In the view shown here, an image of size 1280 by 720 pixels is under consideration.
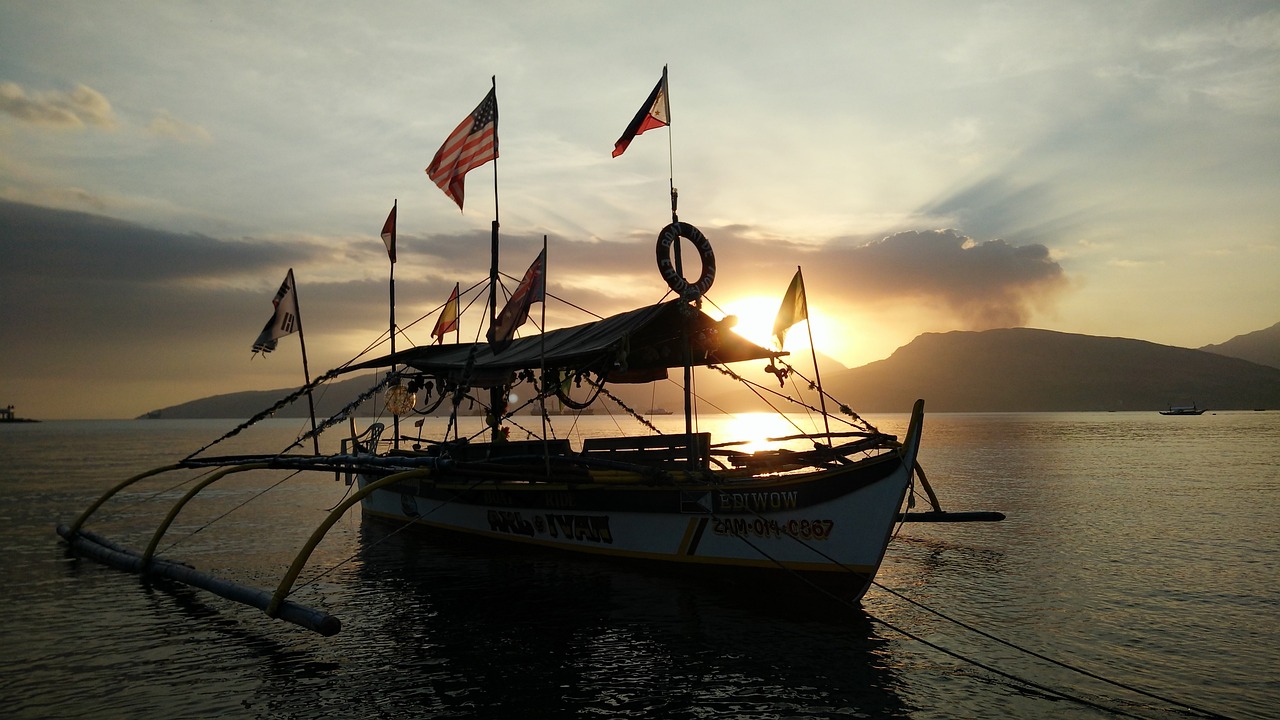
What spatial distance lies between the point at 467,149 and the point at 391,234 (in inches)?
403

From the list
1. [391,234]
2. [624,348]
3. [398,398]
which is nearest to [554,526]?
[624,348]

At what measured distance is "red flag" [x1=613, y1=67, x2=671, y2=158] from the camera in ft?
55.6

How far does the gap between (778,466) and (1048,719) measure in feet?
24.0

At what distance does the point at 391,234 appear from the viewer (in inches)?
1120

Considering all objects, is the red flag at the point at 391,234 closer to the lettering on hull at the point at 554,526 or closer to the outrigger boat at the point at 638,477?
the outrigger boat at the point at 638,477

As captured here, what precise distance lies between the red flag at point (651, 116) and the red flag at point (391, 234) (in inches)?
567

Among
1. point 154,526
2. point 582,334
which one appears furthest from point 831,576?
point 154,526

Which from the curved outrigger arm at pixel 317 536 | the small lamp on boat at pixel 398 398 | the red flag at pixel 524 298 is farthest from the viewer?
the small lamp on boat at pixel 398 398

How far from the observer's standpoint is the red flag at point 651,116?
16953 mm

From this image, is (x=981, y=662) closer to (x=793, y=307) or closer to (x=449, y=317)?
(x=793, y=307)

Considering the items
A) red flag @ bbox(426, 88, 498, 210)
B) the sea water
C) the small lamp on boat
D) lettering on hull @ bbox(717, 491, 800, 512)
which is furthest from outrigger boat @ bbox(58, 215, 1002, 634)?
red flag @ bbox(426, 88, 498, 210)

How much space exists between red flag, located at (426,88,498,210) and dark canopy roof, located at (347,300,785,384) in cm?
462

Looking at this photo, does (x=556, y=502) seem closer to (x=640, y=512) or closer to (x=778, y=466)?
(x=640, y=512)

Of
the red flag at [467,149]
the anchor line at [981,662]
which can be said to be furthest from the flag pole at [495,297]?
the anchor line at [981,662]
